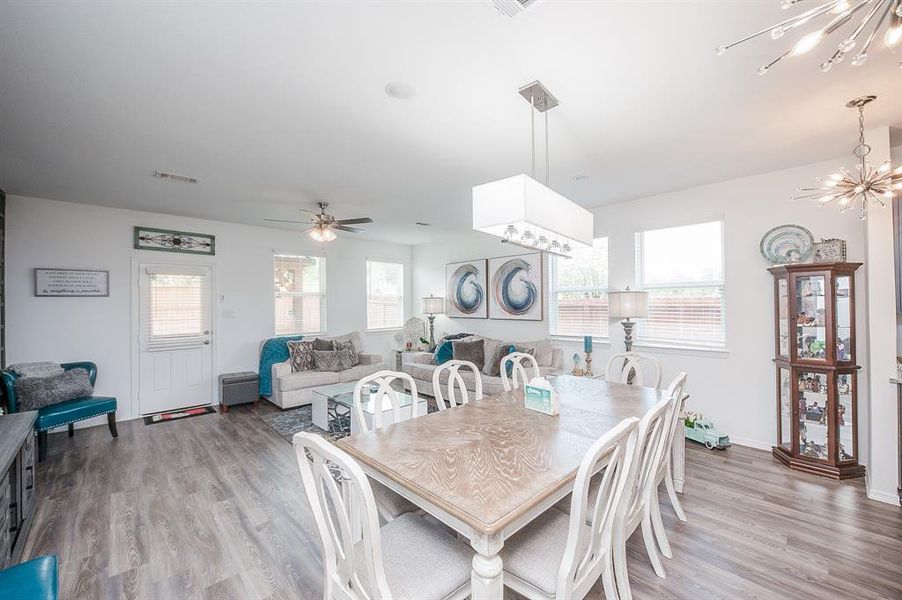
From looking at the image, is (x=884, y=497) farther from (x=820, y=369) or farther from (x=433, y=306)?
(x=433, y=306)

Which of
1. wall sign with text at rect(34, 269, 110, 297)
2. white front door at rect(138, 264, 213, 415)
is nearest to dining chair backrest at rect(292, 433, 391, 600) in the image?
white front door at rect(138, 264, 213, 415)

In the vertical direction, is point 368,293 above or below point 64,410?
above

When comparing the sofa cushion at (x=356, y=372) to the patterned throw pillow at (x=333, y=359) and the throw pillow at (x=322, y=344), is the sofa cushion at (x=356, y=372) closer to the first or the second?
the patterned throw pillow at (x=333, y=359)

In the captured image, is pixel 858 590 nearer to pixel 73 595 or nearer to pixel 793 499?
pixel 793 499

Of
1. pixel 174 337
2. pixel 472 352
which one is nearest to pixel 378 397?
pixel 472 352

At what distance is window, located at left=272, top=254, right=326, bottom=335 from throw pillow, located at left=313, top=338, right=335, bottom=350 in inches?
23.3

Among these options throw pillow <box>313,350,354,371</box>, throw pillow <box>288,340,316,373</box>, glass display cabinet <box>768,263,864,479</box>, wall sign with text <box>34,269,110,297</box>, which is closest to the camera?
glass display cabinet <box>768,263,864,479</box>

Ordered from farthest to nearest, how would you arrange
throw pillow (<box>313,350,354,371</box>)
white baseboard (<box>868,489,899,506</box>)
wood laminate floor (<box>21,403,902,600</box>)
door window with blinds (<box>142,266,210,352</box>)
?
throw pillow (<box>313,350,354,371</box>)
door window with blinds (<box>142,266,210,352</box>)
white baseboard (<box>868,489,899,506</box>)
wood laminate floor (<box>21,403,902,600</box>)

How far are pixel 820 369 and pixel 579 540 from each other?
3.14 meters

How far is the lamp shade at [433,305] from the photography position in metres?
6.47

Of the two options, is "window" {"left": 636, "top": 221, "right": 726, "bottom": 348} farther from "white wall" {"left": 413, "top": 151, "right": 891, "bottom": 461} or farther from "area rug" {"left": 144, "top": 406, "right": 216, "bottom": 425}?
"area rug" {"left": 144, "top": 406, "right": 216, "bottom": 425}

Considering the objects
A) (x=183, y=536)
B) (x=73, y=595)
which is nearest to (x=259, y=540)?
(x=183, y=536)

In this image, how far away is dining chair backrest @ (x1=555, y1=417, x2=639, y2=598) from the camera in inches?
46.5

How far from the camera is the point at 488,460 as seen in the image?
5.19 ft
